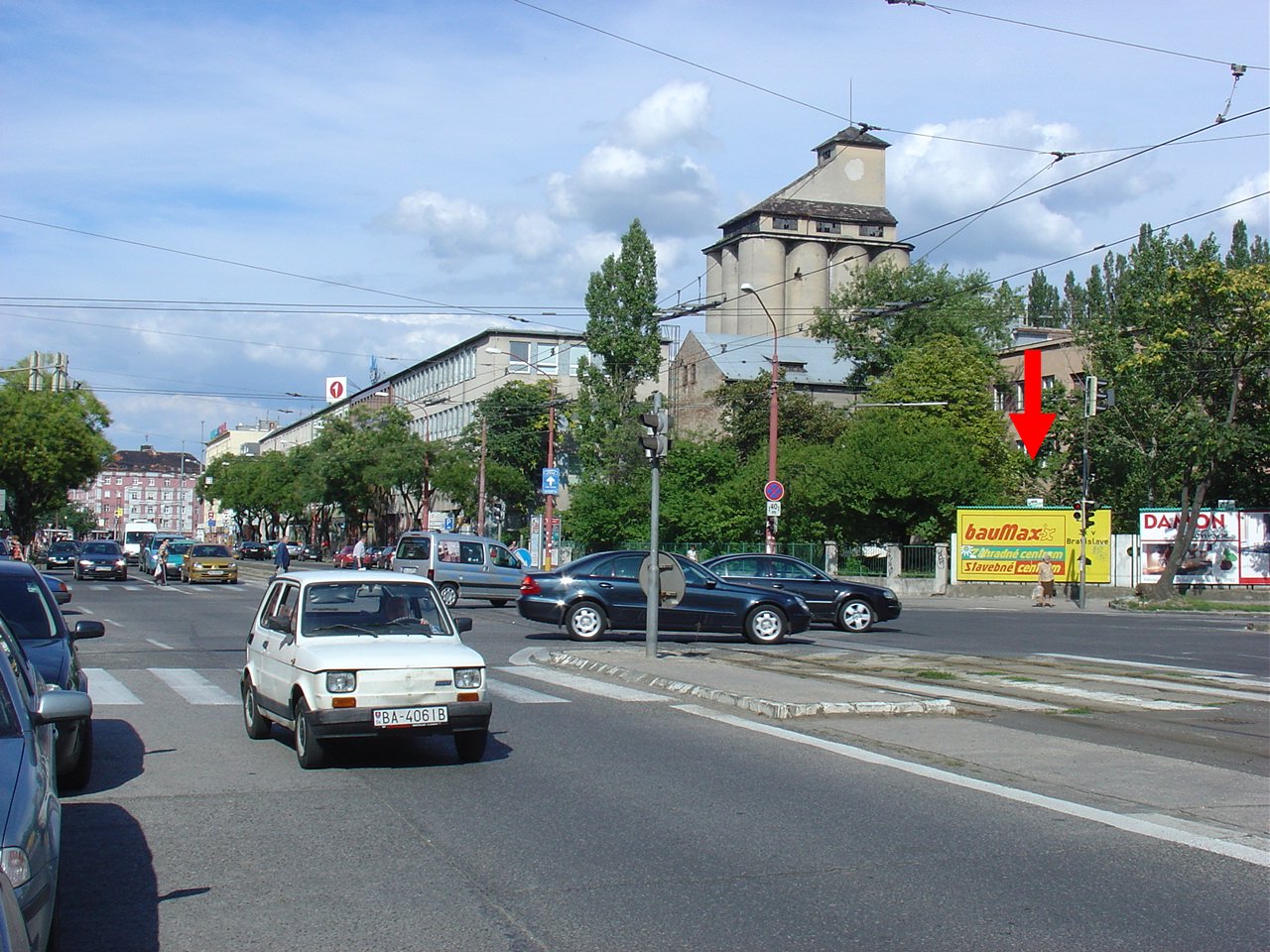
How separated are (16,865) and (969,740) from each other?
854 centimetres

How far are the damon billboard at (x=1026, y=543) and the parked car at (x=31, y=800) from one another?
40044 millimetres

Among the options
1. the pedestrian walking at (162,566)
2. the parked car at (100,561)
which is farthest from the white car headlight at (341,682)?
the parked car at (100,561)

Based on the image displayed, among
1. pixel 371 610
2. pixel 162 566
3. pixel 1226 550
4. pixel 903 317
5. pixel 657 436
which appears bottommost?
pixel 162 566

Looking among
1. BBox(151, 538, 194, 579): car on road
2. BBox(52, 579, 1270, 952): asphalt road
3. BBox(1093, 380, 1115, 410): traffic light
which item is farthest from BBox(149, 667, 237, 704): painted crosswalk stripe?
BBox(1093, 380, 1115, 410): traffic light

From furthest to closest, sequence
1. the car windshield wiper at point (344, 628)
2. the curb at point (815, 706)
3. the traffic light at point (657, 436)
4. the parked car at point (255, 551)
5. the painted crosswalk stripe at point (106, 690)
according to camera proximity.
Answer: the parked car at point (255, 551) < the traffic light at point (657, 436) < the painted crosswalk stripe at point (106, 690) < the curb at point (815, 706) < the car windshield wiper at point (344, 628)

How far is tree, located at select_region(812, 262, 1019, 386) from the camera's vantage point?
72.0 meters

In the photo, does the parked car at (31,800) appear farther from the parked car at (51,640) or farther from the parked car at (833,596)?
the parked car at (833,596)

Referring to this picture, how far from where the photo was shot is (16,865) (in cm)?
421

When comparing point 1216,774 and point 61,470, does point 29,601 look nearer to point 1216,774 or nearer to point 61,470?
point 1216,774

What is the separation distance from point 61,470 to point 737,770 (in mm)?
67000

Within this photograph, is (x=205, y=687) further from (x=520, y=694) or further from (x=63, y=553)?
(x=63, y=553)

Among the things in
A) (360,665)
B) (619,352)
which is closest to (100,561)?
(619,352)

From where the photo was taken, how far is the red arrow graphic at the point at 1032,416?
171 ft

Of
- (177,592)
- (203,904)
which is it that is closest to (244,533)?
(177,592)
